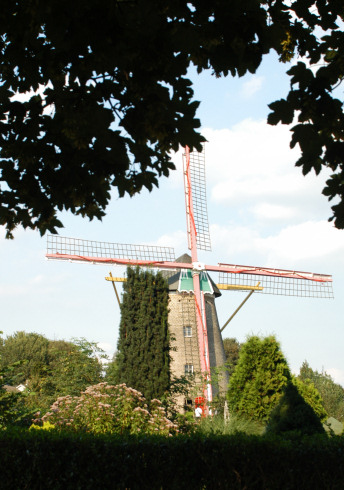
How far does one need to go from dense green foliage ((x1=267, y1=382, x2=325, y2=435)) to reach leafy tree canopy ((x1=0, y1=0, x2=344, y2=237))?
564 centimetres

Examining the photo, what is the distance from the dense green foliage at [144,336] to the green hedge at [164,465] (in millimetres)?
8930

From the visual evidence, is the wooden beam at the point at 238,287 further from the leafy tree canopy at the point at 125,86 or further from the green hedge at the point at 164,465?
the leafy tree canopy at the point at 125,86

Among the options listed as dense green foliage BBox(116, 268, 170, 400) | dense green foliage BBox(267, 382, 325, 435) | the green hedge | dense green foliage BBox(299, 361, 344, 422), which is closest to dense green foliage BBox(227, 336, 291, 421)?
dense green foliage BBox(267, 382, 325, 435)

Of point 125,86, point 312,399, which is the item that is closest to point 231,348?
point 312,399

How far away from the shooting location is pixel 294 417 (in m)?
9.34

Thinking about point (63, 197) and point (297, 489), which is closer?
point (63, 197)

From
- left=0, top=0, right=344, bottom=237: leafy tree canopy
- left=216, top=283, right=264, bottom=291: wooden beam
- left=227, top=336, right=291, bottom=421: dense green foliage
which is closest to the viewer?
left=0, top=0, right=344, bottom=237: leafy tree canopy

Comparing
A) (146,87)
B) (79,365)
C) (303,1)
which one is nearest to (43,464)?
(146,87)

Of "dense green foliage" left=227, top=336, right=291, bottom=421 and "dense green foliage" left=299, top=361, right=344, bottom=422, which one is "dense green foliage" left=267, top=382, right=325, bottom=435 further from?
"dense green foliage" left=299, top=361, right=344, bottom=422

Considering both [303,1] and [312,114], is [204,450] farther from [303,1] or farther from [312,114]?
[303,1]

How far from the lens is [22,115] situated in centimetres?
518

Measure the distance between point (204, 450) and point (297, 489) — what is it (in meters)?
1.25

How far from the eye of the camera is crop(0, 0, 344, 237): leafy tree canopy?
4.04 m

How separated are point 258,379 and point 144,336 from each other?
18.4 ft
